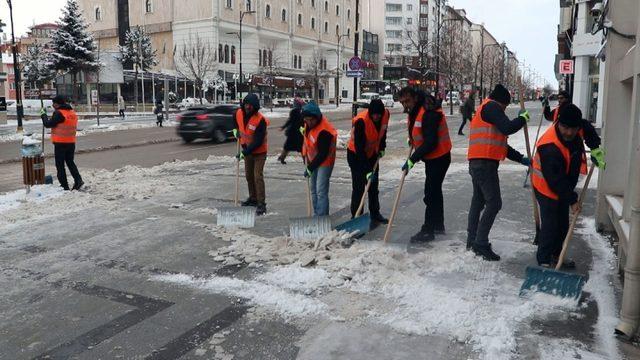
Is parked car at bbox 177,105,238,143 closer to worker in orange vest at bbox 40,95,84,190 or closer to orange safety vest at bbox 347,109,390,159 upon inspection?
worker in orange vest at bbox 40,95,84,190

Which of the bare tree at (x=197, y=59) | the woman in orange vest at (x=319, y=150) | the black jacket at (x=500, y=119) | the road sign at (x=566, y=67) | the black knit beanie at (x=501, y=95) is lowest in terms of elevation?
the woman in orange vest at (x=319, y=150)

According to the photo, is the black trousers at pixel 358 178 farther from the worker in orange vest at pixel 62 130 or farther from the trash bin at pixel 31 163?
the trash bin at pixel 31 163

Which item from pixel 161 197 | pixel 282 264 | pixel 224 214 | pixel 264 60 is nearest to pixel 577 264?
pixel 282 264

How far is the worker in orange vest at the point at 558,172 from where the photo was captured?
16.0ft

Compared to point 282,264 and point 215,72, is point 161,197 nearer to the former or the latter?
point 282,264

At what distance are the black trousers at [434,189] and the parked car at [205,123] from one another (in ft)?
46.0

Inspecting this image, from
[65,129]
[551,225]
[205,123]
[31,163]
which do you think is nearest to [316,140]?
[551,225]

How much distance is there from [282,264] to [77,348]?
7.11 feet

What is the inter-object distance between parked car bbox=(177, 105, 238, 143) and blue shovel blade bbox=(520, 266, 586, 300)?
16.1 m

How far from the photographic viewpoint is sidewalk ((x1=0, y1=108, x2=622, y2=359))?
395 cm

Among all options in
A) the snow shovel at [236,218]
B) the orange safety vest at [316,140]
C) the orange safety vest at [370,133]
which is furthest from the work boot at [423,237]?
the snow shovel at [236,218]

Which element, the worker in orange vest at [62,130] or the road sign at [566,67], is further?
the road sign at [566,67]

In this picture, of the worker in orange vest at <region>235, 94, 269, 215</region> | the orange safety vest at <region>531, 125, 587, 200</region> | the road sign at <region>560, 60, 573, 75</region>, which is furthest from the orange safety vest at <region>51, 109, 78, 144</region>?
the road sign at <region>560, 60, 573, 75</region>

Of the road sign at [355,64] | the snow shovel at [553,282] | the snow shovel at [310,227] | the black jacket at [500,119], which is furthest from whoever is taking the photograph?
the road sign at [355,64]
